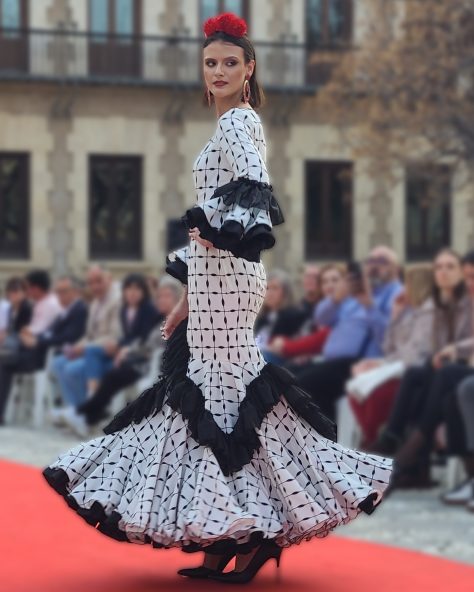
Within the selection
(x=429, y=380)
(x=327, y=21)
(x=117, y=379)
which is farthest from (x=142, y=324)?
(x=327, y=21)

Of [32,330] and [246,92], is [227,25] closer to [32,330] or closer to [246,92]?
[246,92]

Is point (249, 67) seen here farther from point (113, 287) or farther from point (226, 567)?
point (113, 287)

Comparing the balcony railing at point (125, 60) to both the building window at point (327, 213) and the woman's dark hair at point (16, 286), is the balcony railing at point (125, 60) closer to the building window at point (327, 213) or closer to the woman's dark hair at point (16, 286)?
the building window at point (327, 213)

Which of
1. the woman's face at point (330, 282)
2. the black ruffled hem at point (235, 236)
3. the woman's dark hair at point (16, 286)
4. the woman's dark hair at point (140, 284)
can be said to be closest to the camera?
the black ruffled hem at point (235, 236)

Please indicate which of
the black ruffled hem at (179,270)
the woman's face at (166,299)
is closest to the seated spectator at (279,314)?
the woman's face at (166,299)

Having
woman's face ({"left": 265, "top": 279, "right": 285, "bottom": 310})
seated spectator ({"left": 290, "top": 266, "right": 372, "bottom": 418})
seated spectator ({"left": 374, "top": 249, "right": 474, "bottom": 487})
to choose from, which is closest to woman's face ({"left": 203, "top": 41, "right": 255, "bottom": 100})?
seated spectator ({"left": 374, "top": 249, "right": 474, "bottom": 487})

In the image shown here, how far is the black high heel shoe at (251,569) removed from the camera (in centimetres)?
529

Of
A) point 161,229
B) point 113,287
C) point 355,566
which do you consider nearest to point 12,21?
point 161,229

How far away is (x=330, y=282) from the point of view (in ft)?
41.6

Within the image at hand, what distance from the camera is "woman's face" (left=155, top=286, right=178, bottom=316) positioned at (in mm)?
12930

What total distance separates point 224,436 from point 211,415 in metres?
0.09

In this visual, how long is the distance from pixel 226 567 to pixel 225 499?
0.79 metres

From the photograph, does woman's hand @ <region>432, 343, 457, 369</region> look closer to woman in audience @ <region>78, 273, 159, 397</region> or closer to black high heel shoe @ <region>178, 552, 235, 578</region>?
woman in audience @ <region>78, 273, 159, 397</region>

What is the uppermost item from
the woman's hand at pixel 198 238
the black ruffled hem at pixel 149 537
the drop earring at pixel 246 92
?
the drop earring at pixel 246 92
